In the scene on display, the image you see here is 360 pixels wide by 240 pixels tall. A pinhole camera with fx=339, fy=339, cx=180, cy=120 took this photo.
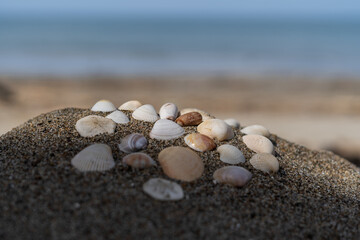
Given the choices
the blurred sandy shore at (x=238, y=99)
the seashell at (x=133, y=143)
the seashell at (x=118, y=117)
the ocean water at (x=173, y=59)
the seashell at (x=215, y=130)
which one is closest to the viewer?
the seashell at (x=133, y=143)

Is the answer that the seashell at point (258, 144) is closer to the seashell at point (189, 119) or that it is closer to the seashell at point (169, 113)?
the seashell at point (189, 119)

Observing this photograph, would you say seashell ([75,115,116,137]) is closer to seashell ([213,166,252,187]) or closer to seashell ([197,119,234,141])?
seashell ([197,119,234,141])

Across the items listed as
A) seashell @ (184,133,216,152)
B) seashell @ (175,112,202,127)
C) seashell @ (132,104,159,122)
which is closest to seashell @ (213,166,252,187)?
seashell @ (184,133,216,152)

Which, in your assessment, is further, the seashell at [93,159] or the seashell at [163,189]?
the seashell at [93,159]

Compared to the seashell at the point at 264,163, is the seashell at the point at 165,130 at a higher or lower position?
higher

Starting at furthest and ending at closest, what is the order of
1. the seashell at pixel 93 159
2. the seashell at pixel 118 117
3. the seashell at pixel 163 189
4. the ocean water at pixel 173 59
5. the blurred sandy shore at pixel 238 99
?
the ocean water at pixel 173 59 < the blurred sandy shore at pixel 238 99 < the seashell at pixel 118 117 < the seashell at pixel 93 159 < the seashell at pixel 163 189

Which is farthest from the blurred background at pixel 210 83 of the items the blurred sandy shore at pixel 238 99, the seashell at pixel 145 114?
the seashell at pixel 145 114
